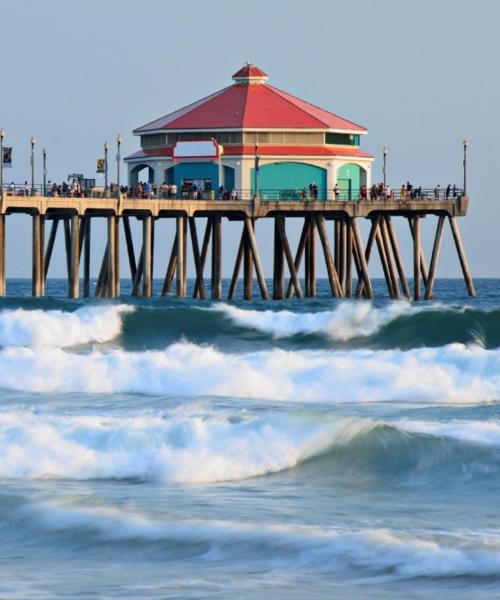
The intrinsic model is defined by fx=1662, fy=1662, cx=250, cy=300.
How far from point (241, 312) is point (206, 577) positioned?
29805 mm

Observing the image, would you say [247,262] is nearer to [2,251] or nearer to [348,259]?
[348,259]

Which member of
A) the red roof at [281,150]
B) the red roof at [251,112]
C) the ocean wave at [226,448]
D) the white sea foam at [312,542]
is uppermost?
the red roof at [251,112]

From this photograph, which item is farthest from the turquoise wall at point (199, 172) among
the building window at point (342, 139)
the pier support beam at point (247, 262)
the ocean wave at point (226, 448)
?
the ocean wave at point (226, 448)

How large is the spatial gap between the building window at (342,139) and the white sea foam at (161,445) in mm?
33569

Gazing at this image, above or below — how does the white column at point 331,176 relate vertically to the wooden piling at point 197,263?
above

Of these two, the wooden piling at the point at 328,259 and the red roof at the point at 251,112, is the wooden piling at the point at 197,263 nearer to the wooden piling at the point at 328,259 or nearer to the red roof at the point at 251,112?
the red roof at the point at 251,112

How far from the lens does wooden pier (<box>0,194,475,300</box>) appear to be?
52562mm

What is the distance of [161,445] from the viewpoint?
2488 cm

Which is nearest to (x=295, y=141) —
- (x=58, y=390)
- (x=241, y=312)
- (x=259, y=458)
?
(x=241, y=312)

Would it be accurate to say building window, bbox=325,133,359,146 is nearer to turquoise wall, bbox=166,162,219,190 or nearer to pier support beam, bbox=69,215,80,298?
turquoise wall, bbox=166,162,219,190

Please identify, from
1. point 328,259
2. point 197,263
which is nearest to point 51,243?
point 197,263

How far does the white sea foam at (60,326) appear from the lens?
4369 centimetres

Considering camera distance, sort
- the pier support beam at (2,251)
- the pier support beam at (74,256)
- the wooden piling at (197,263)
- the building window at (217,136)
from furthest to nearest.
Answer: the wooden piling at (197,263) < the building window at (217,136) < the pier support beam at (74,256) < the pier support beam at (2,251)

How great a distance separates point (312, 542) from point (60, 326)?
26.2 metres
